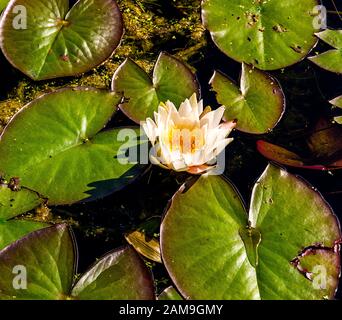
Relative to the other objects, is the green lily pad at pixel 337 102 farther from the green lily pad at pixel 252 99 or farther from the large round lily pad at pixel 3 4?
the large round lily pad at pixel 3 4

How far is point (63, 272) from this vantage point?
1.75m

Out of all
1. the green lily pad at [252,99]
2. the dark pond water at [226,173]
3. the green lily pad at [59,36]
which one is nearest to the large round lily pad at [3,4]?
the green lily pad at [59,36]

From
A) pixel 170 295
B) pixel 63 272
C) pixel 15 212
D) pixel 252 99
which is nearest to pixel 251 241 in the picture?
pixel 170 295

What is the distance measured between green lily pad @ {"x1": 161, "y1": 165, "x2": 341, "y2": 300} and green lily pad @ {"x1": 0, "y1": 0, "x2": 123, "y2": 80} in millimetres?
954

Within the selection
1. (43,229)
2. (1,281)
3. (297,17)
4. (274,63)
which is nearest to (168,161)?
(43,229)

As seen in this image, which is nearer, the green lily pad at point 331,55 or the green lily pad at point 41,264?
the green lily pad at point 41,264

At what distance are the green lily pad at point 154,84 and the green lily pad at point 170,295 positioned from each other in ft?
2.74

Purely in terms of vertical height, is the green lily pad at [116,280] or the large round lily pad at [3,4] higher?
the large round lily pad at [3,4]

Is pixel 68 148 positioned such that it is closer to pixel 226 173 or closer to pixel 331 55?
pixel 226 173

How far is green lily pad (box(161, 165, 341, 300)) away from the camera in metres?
1.79

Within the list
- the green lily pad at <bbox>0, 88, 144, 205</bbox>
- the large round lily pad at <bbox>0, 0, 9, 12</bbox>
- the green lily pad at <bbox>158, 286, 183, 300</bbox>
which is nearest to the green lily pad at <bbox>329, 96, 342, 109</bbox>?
the green lily pad at <bbox>0, 88, 144, 205</bbox>

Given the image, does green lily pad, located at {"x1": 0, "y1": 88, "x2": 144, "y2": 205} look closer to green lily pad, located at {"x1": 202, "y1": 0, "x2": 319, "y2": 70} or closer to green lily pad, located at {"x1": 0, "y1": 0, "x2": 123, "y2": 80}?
green lily pad, located at {"x1": 0, "y1": 0, "x2": 123, "y2": 80}

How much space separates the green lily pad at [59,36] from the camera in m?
2.39

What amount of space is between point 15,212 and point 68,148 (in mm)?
360
